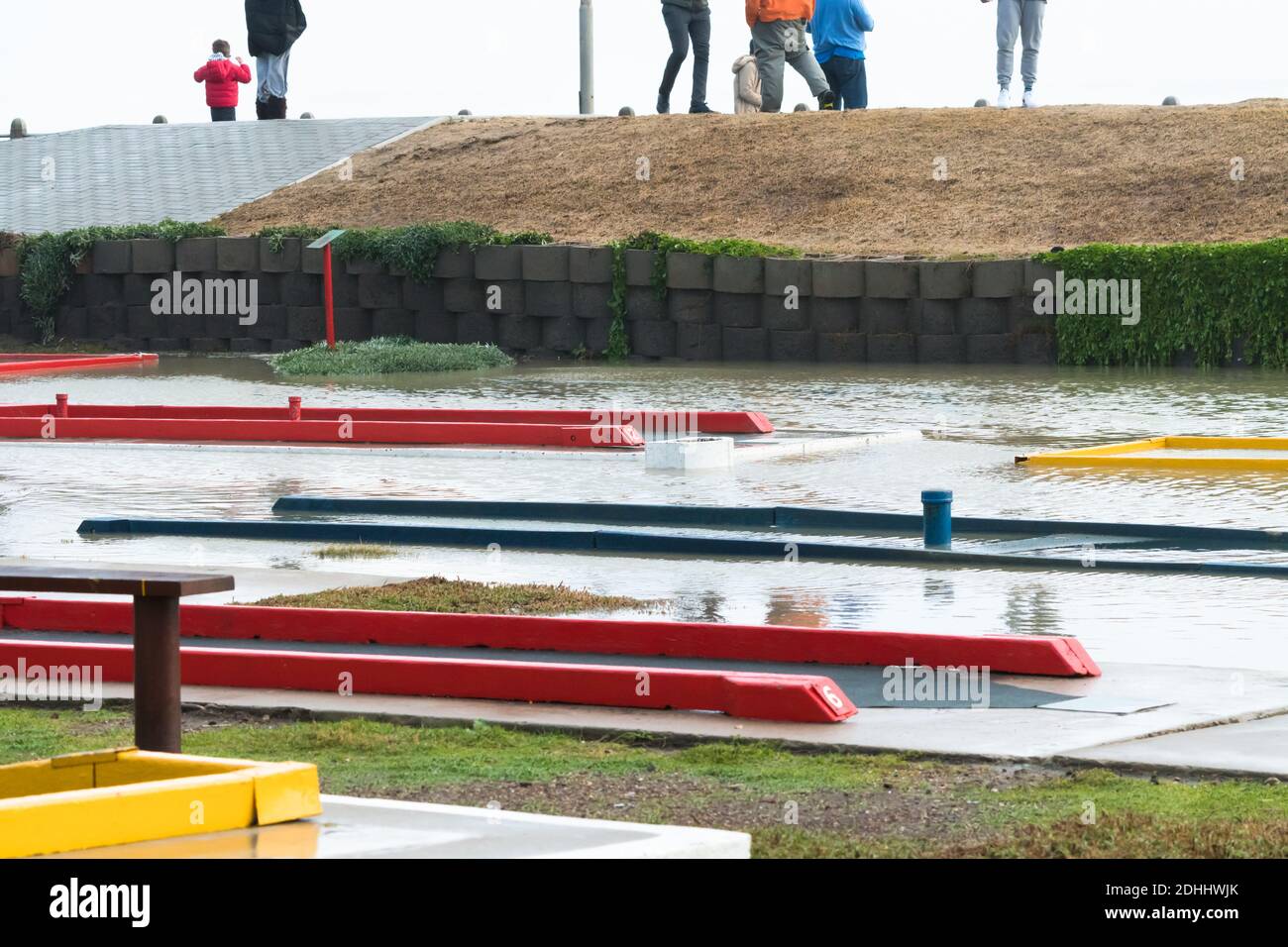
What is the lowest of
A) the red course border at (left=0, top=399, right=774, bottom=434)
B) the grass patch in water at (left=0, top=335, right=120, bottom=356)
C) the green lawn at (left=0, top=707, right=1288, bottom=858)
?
the green lawn at (left=0, top=707, right=1288, bottom=858)

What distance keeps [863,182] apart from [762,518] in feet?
51.3

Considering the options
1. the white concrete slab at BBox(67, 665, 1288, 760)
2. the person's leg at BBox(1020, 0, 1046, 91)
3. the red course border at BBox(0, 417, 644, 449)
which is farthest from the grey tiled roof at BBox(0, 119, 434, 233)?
the white concrete slab at BBox(67, 665, 1288, 760)

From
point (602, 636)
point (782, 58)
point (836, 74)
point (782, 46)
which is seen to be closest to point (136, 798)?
point (602, 636)

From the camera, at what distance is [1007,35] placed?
2433 cm

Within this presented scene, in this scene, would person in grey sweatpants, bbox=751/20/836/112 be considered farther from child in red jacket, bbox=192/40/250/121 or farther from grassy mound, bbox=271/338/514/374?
child in red jacket, bbox=192/40/250/121

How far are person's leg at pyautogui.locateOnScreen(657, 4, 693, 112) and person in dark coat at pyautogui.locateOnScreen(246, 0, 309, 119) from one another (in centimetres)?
512

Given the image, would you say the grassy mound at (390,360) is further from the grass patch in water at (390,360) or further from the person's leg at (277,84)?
the person's leg at (277,84)

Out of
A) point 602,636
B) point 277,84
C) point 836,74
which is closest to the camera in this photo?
point 602,636

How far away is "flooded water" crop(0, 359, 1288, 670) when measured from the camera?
8.72 m

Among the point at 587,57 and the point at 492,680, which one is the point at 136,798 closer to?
A: the point at 492,680

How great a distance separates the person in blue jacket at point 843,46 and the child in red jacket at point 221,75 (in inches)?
366

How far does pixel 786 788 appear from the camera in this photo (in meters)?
5.75

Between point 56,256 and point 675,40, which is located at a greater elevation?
point 675,40
